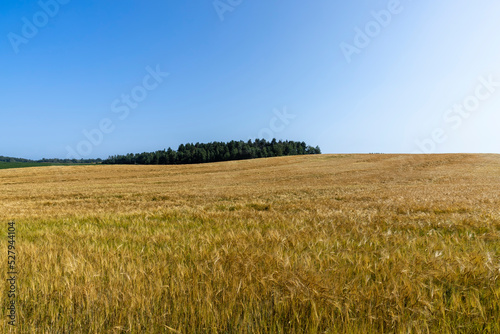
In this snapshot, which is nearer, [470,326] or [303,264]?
[470,326]

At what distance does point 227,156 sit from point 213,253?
369 feet

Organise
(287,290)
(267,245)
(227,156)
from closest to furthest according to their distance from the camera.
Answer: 1. (287,290)
2. (267,245)
3. (227,156)

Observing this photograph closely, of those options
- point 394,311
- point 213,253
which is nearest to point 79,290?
point 213,253

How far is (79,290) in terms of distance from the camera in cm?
225

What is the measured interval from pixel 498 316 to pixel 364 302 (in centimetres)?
91

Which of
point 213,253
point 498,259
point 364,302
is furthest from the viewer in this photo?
point 213,253

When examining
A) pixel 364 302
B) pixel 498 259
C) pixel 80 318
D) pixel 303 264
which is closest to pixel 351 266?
pixel 303 264

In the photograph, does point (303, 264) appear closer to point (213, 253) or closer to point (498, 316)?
point (213, 253)

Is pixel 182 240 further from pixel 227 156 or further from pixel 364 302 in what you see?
pixel 227 156

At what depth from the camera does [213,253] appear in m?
3.25

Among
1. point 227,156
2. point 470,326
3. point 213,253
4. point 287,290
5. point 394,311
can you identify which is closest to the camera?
point 470,326

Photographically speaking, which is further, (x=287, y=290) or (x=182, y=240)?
(x=182, y=240)

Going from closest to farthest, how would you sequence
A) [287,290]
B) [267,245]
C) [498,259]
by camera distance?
[287,290] < [498,259] < [267,245]

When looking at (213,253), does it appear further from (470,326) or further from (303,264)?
(470,326)
